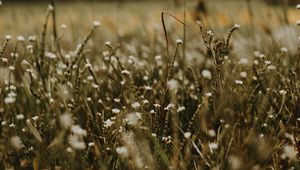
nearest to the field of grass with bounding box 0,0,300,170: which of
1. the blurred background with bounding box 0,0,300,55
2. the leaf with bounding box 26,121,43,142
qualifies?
the leaf with bounding box 26,121,43,142

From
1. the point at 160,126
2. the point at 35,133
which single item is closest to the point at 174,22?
the point at 160,126

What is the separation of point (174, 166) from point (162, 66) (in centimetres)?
118

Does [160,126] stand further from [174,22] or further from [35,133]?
[174,22]

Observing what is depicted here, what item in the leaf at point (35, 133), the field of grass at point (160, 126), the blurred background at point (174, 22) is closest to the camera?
the field of grass at point (160, 126)

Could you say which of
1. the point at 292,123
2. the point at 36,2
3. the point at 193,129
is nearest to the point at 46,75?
the point at 193,129

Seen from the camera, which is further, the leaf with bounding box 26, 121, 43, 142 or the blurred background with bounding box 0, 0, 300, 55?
the blurred background with bounding box 0, 0, 300, 55

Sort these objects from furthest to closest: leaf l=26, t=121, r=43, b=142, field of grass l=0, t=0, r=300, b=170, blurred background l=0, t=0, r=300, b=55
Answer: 1. blurred background l=0, t=0, r=300, b=55
2. leaf l=26, t=121, r=43, b=142
3. field of grass l=0, t=0, r=300, b=170

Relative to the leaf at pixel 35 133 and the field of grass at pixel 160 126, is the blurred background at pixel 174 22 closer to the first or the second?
the field of grass at pixel 160 126

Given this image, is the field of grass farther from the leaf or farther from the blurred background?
the blurred background

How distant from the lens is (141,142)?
1.38 metres

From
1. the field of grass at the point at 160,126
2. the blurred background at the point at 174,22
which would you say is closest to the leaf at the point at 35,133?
the field of grass at the point at 160,126

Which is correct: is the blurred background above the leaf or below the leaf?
above

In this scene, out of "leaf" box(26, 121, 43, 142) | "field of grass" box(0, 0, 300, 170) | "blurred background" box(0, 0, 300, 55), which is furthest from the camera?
"blurred background" box(0, 0, 300, 55)

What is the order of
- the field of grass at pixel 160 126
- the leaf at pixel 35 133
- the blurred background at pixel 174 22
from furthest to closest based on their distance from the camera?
the blurred background at pixel 174 22 < the leaf at pixel 35 133 < the field of grass at pixel 160 126
